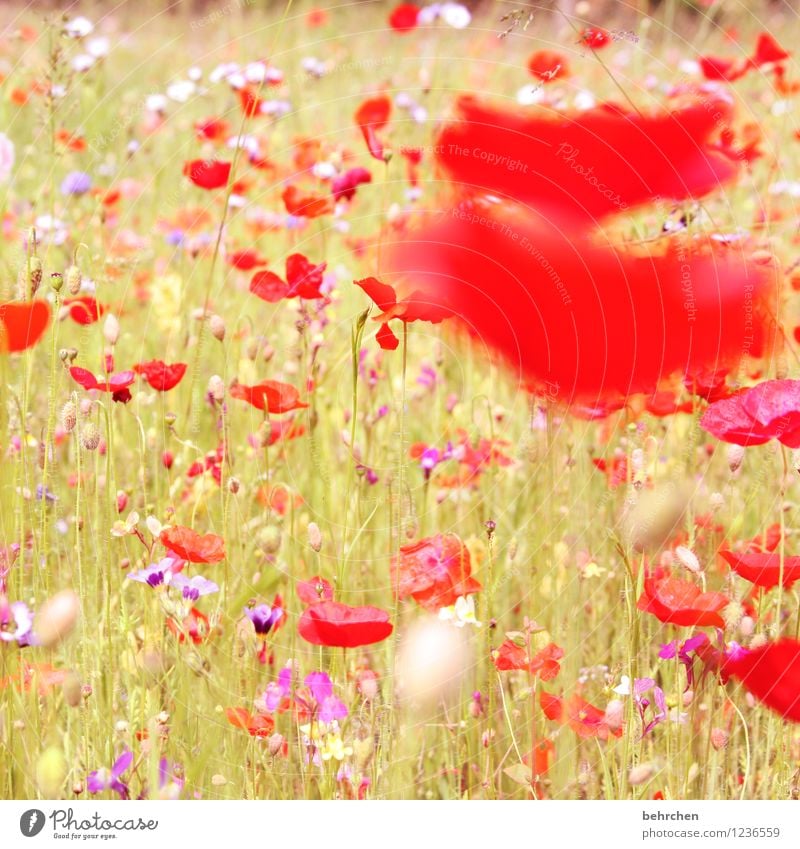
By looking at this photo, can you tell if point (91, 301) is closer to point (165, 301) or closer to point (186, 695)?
point (165, 301)

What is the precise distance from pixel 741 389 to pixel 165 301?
771mm

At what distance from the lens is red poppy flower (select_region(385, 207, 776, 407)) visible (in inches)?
49.1

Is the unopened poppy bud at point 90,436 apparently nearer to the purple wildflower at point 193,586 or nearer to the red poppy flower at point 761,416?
the purple wildflower at point 193,586

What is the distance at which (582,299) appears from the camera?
4.31ft

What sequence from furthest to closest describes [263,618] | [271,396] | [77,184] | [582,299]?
[77,184] < [582,299] < [271,396] < [263,618]

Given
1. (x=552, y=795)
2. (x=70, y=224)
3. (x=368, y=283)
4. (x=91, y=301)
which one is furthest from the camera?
(x=70, y=224)

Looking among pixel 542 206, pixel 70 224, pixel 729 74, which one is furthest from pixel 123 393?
pixel 729 74

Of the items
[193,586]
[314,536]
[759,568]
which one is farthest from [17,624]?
[759,568]

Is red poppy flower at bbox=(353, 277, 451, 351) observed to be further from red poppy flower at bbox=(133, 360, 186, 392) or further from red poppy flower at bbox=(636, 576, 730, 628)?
red poppy flower at bbox=(636, 576, 730, 628)

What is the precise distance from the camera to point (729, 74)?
4.54 ft

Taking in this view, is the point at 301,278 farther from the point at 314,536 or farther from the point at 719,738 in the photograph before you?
the point at 719,738

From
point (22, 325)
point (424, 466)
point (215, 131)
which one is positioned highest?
point (215, 131)

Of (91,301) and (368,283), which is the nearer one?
(368,283)

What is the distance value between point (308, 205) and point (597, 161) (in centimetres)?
40
